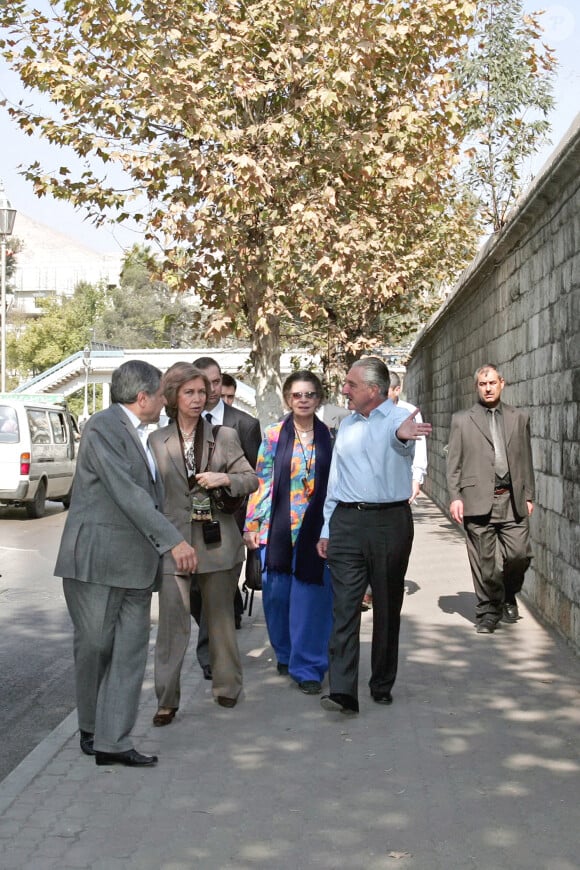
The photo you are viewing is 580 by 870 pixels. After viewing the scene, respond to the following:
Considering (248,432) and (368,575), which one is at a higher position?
(248,432)

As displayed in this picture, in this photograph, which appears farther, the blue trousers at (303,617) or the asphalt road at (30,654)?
the blue trousers at (303,617)

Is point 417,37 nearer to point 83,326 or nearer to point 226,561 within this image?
point 226,561

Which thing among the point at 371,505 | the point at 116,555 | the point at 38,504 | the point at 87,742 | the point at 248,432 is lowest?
the point at 87,742

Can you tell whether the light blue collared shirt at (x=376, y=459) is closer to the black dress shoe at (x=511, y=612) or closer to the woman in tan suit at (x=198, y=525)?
the woman in tan suit at (x=198, y=525)

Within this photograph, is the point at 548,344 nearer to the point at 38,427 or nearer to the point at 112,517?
the point at 112,517

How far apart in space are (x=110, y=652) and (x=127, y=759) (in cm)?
45

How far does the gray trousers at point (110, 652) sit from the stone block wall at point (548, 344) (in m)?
3.32

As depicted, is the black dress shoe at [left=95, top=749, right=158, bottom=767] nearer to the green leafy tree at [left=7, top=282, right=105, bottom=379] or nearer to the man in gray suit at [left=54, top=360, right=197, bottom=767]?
the man in gray suit at [left=54, top=360, right=197, bottom=767]

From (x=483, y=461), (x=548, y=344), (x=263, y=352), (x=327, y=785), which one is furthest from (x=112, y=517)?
(x=263, y=352)

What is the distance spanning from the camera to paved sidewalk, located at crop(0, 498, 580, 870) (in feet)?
14.3

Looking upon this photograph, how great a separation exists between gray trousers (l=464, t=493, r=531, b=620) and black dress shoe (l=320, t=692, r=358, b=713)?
8.87 feet

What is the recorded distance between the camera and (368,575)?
22.1ft

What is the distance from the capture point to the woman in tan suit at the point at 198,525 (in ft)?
21.2

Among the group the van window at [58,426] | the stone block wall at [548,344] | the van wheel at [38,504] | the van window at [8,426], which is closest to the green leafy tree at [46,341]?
the van window at [58,426]
